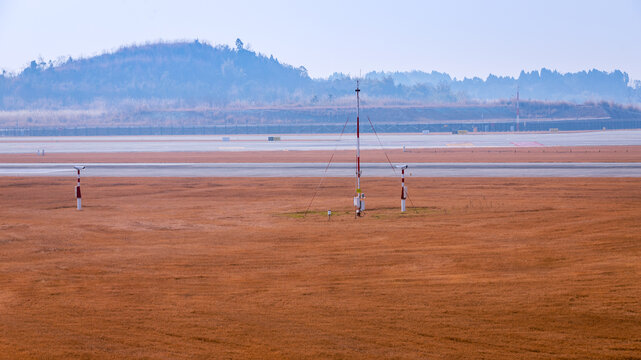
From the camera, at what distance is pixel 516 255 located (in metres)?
11.2

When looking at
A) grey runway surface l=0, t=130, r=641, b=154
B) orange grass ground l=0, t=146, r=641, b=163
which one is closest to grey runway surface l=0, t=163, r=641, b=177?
orange grass ground l=0, t=146, r=641, b=163

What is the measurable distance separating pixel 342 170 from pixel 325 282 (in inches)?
927

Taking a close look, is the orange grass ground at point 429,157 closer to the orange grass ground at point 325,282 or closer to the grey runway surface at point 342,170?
the grey runway surface at point 342,170

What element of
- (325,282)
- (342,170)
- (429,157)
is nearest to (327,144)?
(429,157)

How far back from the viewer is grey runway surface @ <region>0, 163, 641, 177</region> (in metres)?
29.6

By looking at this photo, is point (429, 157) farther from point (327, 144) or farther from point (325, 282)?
point (325, 282)

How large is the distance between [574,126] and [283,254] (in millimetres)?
96537

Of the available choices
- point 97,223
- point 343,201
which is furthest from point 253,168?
point 97,223

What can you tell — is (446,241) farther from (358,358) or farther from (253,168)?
(253,168)

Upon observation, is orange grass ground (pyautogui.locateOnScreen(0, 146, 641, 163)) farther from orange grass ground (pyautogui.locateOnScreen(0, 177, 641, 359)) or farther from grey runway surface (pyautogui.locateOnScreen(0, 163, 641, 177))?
orange grass ground (pyautogui.locateOnScreen(0, 177, 641, 359))

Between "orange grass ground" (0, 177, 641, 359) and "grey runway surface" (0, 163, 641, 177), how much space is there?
1130 centimetres

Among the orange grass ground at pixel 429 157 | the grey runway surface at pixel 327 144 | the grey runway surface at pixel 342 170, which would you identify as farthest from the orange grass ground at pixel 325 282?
the grey runway surface at pixel 327 144

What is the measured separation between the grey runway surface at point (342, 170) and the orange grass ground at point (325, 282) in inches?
445

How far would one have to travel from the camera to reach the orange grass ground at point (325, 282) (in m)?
7.00
